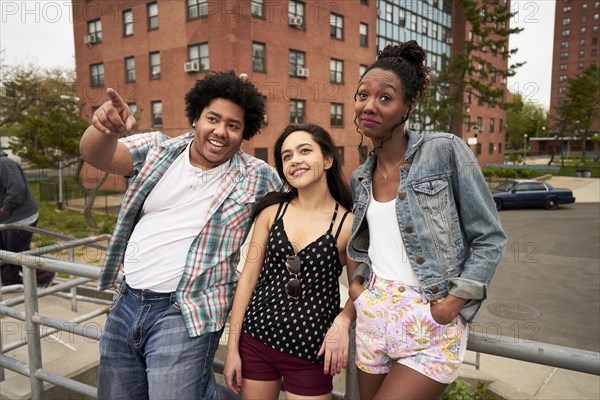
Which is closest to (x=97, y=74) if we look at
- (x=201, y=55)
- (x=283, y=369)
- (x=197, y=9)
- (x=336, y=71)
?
(x=201, y=55)

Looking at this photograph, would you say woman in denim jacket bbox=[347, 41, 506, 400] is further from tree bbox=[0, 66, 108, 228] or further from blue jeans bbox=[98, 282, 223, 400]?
tree bbox=[0, 66, 108, 228]

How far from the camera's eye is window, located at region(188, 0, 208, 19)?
2283 centimetres

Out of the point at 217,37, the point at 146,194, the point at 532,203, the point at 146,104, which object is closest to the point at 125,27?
the point at 146,104

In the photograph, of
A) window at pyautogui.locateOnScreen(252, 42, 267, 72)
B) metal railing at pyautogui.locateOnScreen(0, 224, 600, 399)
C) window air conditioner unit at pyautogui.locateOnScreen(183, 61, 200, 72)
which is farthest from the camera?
window at pyautogui.locateOnScreen(252, 42, 267, 72)

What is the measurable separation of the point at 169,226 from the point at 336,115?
88.7 feet

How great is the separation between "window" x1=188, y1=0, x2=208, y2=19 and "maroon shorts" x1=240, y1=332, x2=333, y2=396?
23623 millimetres

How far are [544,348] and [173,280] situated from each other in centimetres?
180

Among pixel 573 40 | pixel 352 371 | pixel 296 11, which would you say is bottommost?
pixel 352 371

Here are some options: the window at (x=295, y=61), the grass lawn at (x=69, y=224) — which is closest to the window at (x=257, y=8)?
the window at (x=295, y=61)

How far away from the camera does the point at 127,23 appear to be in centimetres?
2625

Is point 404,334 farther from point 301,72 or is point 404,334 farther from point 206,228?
point 301,72

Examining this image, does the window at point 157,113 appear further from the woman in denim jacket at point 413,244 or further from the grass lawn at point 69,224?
the woman in denim jacket at point 413,244

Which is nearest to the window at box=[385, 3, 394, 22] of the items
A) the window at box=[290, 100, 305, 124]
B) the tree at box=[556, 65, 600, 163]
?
the window at box=[290, 100, 305, 124]

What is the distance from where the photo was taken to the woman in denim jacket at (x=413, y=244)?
6.02ft
